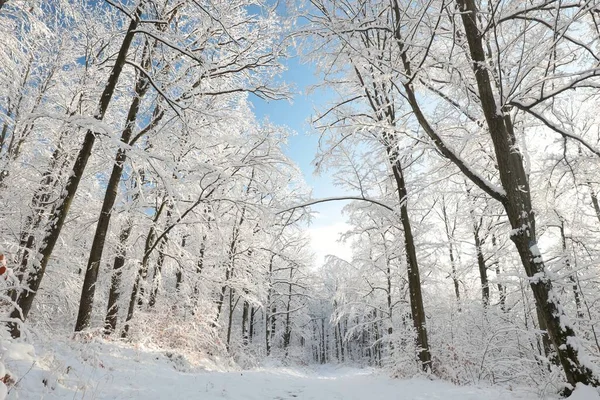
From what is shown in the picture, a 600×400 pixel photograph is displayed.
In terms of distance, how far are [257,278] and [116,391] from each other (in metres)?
9.17

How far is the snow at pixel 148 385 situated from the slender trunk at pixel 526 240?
31 centimetres

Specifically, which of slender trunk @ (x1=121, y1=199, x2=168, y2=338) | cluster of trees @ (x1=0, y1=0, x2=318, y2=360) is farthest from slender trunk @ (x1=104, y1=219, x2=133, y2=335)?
slender trunk @ (x1=121, y1=199, x2=168, y2=338)

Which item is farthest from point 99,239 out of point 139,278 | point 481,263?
point 481,263

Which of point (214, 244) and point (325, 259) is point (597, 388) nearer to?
point (325, 259)

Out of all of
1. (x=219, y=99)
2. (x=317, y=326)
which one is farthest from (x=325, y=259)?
(x=317, y=326)

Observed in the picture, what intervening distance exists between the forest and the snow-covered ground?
0.49 metres

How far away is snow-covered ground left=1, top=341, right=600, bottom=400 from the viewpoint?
3660mm

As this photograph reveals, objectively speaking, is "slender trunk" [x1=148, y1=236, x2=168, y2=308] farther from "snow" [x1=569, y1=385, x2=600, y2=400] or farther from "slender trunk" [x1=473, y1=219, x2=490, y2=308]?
"slender trunk" [x1=473, y1=219, x2=490, y2=308]

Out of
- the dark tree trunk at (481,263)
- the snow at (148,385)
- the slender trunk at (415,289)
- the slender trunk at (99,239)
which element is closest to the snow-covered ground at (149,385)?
the snow at (148,385)

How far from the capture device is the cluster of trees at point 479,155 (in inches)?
155

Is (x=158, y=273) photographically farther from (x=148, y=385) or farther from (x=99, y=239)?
(x=148, y=385)

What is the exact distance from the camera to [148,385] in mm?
4977

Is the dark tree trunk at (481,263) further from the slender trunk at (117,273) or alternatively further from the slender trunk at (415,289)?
the slender trunk at (117,273)

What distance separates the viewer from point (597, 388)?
345cm
